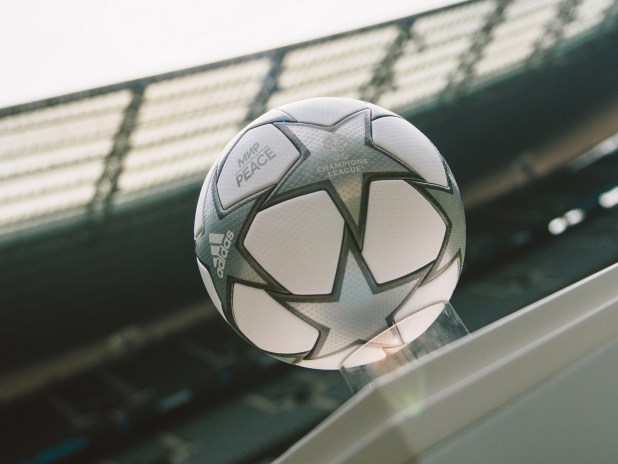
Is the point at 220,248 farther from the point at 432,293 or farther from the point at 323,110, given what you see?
the point at 432,293

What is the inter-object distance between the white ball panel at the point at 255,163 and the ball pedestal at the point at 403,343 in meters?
0.64

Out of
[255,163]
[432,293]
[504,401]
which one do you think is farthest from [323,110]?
[504,401]

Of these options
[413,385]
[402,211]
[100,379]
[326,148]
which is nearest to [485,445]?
[413,385]

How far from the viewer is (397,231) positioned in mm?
1878

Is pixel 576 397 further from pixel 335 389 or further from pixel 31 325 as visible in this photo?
pixel 31 325

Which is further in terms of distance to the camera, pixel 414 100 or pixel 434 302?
pixel 414 100

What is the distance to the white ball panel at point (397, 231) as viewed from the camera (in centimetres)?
186

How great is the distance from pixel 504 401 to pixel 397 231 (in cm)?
85

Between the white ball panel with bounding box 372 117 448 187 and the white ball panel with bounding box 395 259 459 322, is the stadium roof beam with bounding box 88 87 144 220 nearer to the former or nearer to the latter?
the white ball panel with bounding box 372 117 448 187

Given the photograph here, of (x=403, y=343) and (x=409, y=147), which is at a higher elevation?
(x=409, y=147)

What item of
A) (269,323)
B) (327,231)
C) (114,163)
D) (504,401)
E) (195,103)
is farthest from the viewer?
(114,163)

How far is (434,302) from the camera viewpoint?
2105 mm

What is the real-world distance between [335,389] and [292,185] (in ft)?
27.1

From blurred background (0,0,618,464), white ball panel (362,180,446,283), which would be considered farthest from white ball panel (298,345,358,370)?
blurred background (0,0,618,464)
